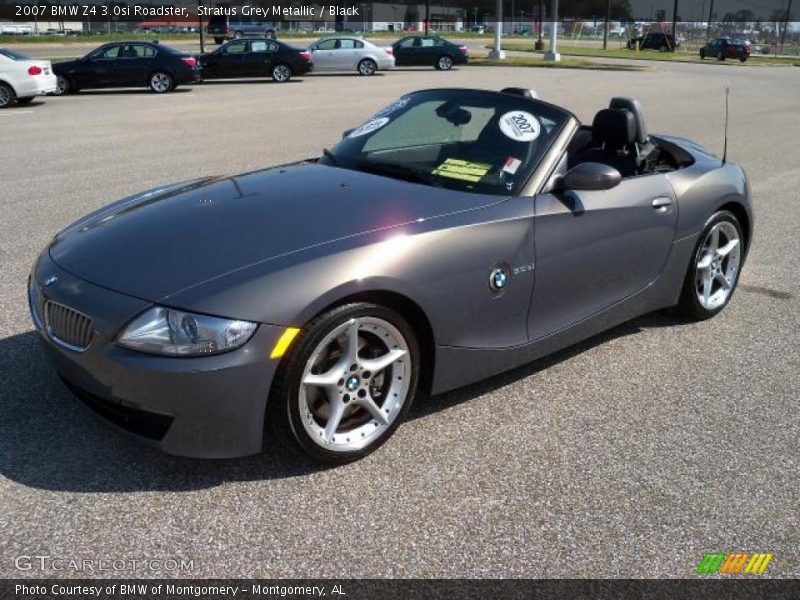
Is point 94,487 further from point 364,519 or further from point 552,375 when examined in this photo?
point 552,375

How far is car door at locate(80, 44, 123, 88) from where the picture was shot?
20.7 metres

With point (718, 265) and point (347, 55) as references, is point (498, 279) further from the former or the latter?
point (347, 55)

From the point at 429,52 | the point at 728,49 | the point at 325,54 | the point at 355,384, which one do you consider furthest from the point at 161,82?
the point at 728,49

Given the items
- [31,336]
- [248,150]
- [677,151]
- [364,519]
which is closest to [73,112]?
[248,150]

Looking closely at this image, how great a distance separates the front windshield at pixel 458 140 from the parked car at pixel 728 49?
4815cm

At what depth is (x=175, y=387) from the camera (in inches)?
110

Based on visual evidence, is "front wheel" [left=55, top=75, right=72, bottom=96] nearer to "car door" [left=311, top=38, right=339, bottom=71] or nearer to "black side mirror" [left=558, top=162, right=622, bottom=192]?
"car door" [left=311, top=38, right=339, bottom=71]

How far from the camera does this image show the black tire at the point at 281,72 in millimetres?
25269

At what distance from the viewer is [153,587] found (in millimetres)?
2531

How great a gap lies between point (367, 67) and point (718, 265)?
2537cm

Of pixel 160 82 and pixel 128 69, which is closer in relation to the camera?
pixel 128 69

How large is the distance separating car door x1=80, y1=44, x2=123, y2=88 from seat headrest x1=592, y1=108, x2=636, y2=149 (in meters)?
18.9

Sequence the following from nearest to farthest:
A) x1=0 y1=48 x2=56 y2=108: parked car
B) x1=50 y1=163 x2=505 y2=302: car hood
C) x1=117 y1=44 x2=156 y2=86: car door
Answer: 1. x1=50 y1=163 x2=505 y2=302: car hood
2. x1=0 y1=48 x2=56 y2=108: parked car
3. x1=117 y1=44 x2=156 y2=86: car door

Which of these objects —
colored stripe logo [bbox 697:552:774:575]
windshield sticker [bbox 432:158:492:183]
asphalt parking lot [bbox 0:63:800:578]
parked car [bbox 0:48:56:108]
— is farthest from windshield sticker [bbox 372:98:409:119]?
parked car [bbox 0:48:56:108]
